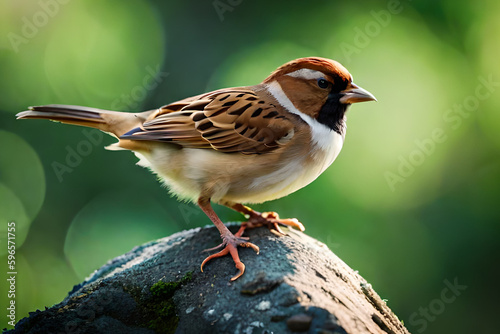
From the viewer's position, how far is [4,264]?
5.67m

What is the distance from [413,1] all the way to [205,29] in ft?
8.02

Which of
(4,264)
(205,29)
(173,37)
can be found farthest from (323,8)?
(4,264)

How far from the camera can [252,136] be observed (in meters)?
3.79

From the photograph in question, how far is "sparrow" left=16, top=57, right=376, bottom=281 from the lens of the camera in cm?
374

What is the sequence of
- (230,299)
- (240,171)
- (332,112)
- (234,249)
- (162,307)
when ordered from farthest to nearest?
(332,112) < (240,171) < (234,249) < (162,307) < (230,299)

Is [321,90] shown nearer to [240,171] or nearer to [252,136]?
[252,136]

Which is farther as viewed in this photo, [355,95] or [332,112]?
[332,112]

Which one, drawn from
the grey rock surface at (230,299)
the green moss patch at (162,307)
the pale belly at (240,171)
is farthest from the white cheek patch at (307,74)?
the green moss patch at (162,307)

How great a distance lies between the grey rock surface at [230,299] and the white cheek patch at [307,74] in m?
1.24

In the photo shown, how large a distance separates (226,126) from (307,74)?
745 mm

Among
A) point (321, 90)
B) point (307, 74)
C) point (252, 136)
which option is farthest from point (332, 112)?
point (252, 136)

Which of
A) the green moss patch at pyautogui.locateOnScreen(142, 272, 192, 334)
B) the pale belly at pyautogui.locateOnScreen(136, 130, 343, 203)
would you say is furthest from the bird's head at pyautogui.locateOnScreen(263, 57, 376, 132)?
the green moss patch at pyautogui.locateOnScreen(142, 272, 192, 334)

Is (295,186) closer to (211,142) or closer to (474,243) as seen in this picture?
(211,142)

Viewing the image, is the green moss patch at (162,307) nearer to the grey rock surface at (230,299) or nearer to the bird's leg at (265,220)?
the grey rock surface at (230,299)
